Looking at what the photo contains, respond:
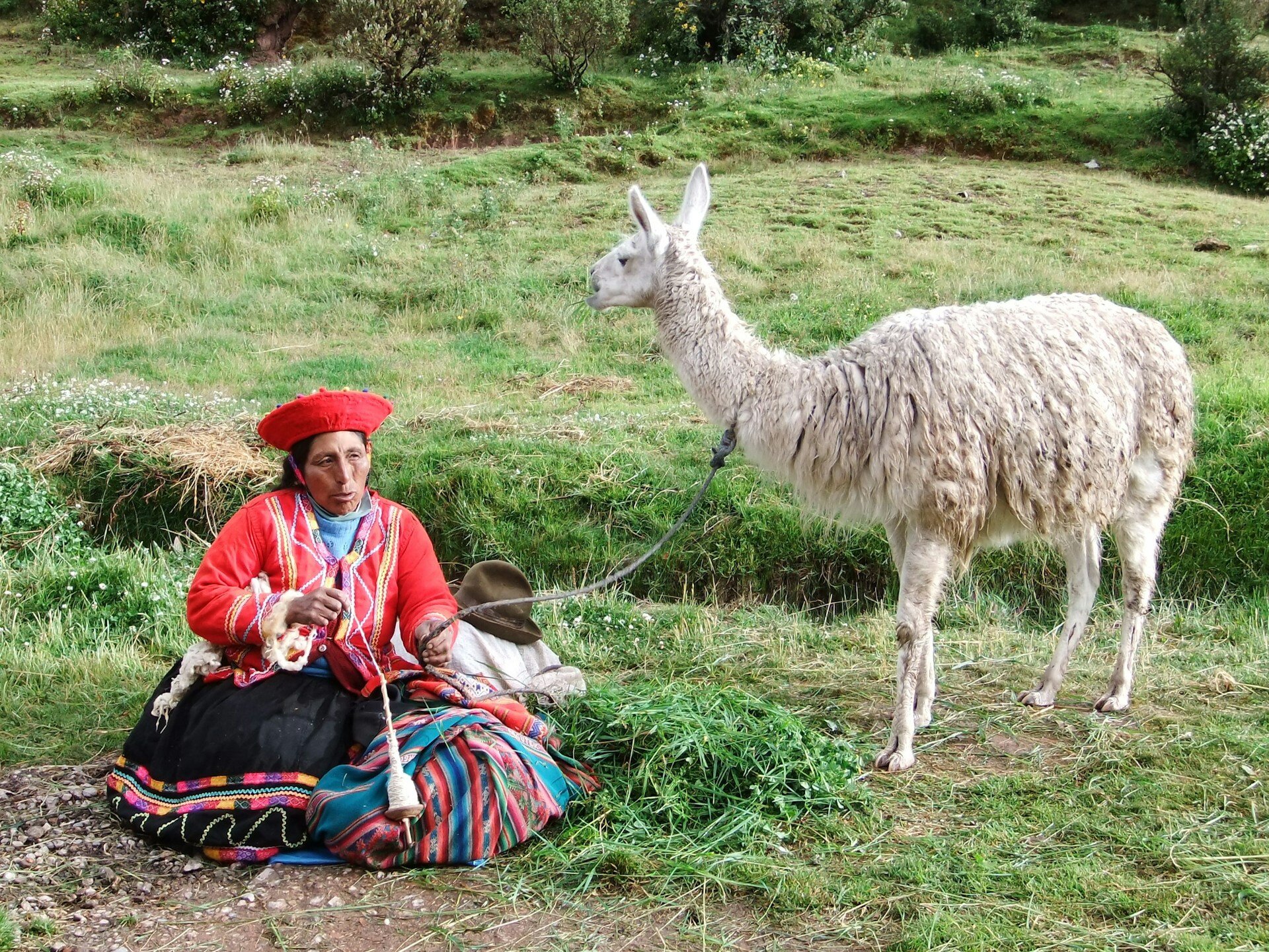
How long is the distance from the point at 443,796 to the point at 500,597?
1.11 m

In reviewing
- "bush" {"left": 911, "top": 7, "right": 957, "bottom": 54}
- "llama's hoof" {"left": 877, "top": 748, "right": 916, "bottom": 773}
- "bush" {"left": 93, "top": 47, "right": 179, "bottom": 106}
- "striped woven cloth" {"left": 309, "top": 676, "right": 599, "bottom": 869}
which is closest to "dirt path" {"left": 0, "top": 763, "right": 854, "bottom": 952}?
"striped woven cloth" {"left": 309, "top": 676, "right": 599, "bottom": 869}

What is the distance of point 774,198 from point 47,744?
9.19m

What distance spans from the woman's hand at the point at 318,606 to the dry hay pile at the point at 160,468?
11.8 ft

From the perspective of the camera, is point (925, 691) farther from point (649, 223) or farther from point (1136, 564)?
point (649, 223)

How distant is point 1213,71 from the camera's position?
13781 mm

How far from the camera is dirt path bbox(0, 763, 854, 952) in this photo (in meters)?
2.94

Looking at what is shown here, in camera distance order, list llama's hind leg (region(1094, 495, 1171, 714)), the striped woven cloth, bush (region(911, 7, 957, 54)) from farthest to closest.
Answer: bush (region(911, 7, 957, 54)) < llama's hind leg (region(1094, 495, 1171, 714)) < the striped woven cloth

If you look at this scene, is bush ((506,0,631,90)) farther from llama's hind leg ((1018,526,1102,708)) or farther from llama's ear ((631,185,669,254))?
llama's hind leg ((1018,526,1102,708))

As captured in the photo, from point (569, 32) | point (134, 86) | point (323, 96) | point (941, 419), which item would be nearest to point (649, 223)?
point (941, 419)

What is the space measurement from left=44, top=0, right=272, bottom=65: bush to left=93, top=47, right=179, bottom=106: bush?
2.84 metres

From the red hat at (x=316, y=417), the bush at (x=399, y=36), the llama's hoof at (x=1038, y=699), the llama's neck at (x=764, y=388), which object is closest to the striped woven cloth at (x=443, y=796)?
the red hat at (x=316, y=417)

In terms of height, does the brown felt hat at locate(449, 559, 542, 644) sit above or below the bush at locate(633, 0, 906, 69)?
below

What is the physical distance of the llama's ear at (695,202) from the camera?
4.46 m

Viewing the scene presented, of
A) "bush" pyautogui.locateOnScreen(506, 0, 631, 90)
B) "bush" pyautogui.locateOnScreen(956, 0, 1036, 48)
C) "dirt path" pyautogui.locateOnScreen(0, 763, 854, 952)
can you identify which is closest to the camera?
"dirt path" pyautogui.locateOnScreen(0, 763, 854, 952)
